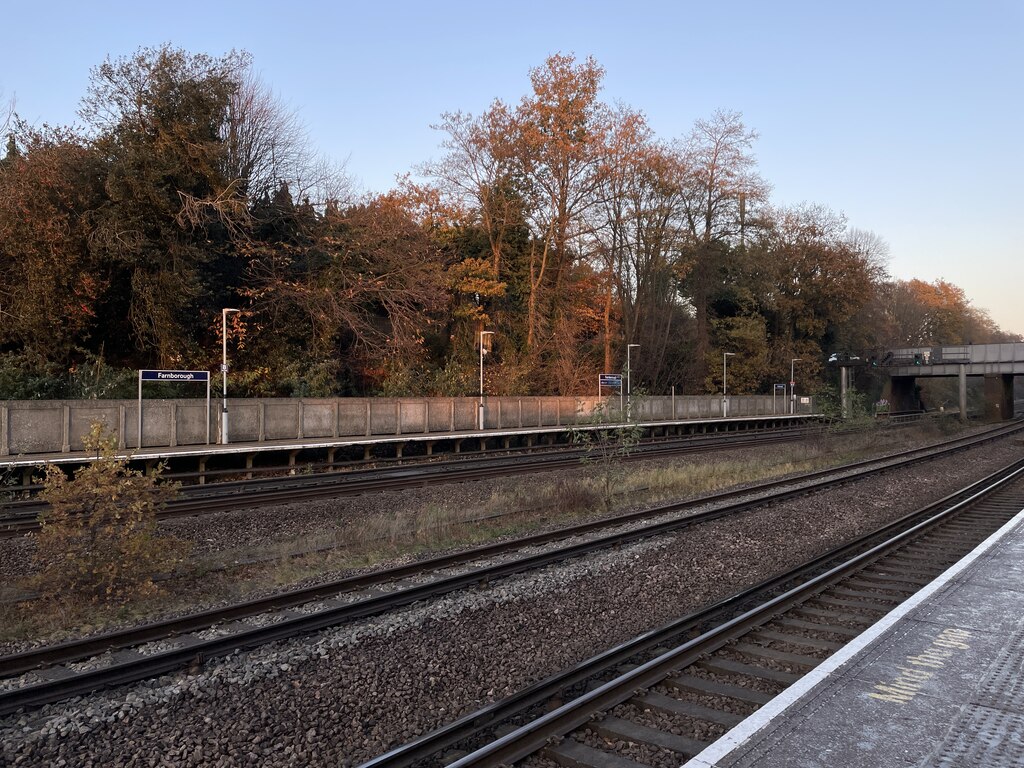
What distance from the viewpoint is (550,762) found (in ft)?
17.2

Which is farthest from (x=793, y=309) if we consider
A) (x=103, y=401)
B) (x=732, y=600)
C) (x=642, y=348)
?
(x=732, y=600)

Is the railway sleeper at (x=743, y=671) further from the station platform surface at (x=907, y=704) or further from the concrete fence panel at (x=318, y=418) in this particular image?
the concrete fence panel at (x=318, y=418)

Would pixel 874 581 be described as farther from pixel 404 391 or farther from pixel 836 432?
pixel 836 432

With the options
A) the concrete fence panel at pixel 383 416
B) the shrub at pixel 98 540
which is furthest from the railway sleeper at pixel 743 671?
the concrete fence panel at pixel 383 416

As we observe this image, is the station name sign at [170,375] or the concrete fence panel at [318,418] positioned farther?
the concrete fence panel at [318,418]

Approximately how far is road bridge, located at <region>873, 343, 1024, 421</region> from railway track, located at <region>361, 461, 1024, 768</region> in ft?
192

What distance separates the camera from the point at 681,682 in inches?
259

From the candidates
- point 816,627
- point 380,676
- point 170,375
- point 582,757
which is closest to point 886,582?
point 816,627

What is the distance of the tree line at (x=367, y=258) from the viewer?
26.3 meters

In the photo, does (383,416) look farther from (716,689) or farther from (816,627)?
(716,689)

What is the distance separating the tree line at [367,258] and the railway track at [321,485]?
8220 mm

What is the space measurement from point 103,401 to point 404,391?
13546 millimetres

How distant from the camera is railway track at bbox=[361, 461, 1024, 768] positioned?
5371mm

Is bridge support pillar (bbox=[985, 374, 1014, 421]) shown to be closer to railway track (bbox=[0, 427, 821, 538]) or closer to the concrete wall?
the concrete wall
